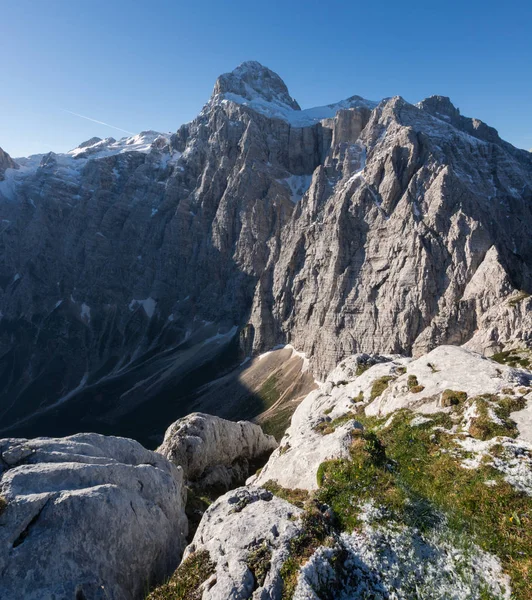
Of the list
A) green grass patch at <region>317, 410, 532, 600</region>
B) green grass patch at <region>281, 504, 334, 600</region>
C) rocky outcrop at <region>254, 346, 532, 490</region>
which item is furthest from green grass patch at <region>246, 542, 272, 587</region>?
rocky outcrop at <region>254, 346, 532, 490</region>

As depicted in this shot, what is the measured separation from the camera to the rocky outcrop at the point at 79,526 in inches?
493

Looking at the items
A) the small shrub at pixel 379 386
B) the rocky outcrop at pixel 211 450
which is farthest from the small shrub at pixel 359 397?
the rocky outcrop at pixel 211 450

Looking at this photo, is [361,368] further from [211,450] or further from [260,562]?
[260,562]

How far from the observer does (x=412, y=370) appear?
97.3 ft

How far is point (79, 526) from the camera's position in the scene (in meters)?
14.0

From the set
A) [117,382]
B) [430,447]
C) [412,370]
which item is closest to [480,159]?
[412,370]

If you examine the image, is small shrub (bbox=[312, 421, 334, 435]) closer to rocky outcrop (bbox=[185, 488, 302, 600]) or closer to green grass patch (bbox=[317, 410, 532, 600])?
green grass patch (bbox=[317, 410, 532, 600])

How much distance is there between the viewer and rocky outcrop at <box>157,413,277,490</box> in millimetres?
38625

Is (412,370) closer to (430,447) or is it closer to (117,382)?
(430,447)

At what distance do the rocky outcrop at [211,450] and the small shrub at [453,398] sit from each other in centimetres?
2535

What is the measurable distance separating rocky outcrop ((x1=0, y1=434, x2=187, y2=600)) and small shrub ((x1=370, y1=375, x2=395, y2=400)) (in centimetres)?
1781

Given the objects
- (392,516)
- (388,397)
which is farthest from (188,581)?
(388,397)

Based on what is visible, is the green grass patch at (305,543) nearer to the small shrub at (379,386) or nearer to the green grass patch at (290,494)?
the green grass patch at (290,494)

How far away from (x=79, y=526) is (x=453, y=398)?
19.9 meters
